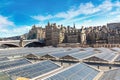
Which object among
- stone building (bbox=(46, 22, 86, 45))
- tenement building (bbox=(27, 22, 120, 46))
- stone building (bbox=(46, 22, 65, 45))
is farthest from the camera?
stone building (bbox=(46, 22, 65, 45))

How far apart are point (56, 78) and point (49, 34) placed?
164m

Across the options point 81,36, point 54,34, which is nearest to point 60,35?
point 54,34

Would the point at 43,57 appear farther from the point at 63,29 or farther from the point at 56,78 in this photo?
the point at 63,29

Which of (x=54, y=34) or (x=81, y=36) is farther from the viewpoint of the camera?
(x=54, y=34)

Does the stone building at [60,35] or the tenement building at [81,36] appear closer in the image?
the tenement building at [81,36]

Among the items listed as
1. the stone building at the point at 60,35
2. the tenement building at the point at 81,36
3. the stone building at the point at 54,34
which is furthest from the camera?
the stone building at the point at 54,34

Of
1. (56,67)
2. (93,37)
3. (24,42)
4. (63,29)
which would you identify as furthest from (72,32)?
(56,67)

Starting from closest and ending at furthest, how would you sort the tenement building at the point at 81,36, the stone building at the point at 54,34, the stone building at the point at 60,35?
the tenement building at the point at 81,36 < the stone building at the point at 60,35 < the stone building at the point at 54,34

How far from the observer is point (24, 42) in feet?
474

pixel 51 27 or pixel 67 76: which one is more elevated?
pixel 51 27

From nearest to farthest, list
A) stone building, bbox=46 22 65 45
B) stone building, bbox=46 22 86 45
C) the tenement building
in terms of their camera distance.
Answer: the tenement building → stone building, bbox=46 22 86 45 → stone building, bbox=46 22 65 45

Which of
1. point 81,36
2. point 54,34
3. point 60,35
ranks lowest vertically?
point 81,36

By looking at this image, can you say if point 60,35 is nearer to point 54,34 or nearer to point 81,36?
point 54,34

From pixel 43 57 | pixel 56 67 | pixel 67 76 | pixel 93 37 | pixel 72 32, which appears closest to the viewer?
pixel 67 76
